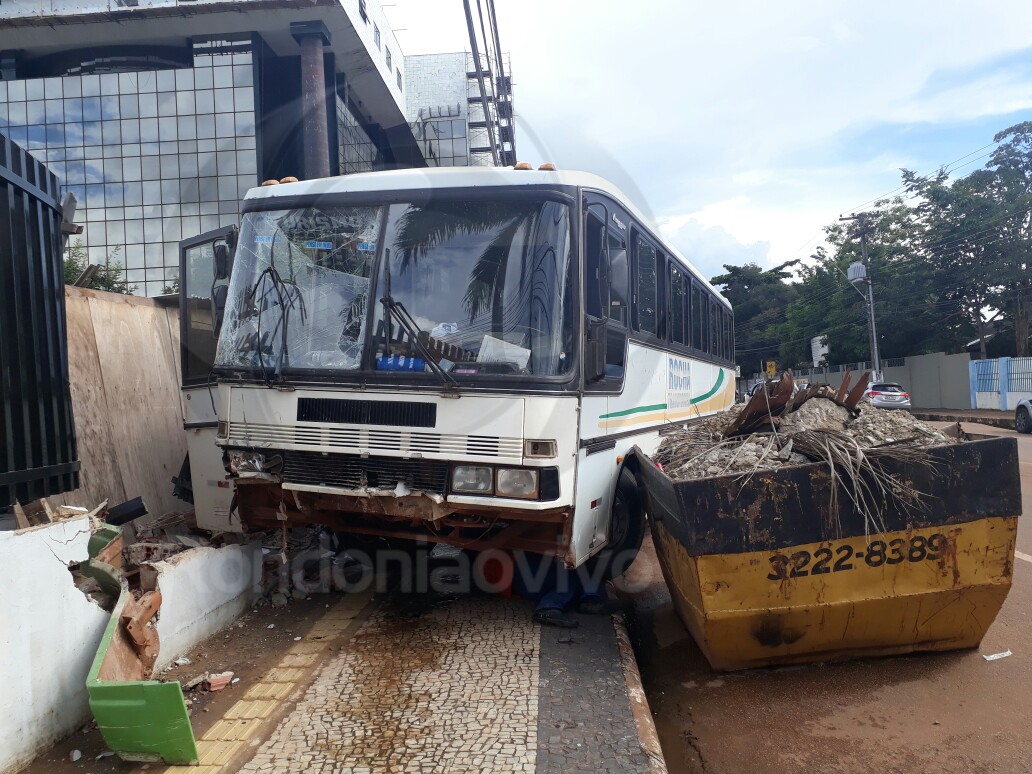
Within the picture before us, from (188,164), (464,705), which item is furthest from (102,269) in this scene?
(464,705)

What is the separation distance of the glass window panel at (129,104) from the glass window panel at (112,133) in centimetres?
39

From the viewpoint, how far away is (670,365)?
733 centimetres

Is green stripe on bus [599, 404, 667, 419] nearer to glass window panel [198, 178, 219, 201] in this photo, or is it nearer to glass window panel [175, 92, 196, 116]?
glass window panel [198, 178, 219, 201]

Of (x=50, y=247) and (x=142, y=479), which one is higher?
(x=50, y=247)

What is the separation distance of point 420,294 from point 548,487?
A: 143cm

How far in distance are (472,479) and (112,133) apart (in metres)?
20.8

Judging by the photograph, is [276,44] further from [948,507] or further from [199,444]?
[948,507]

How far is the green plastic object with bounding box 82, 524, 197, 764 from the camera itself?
311 cm

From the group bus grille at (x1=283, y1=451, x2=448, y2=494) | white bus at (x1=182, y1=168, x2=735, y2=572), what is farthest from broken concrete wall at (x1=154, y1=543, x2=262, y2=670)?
bus grille at (x1=283, y1=451, x2=448, y2=494)

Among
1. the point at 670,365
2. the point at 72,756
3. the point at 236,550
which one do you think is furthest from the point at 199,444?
the point at 670,365

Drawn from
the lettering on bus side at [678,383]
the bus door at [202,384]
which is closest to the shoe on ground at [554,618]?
the bus door at [202,384]

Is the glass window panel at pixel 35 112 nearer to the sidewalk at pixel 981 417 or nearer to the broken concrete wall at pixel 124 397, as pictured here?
the broken concrete wall at pixel 124 397

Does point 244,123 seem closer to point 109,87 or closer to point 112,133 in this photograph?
point 112,133

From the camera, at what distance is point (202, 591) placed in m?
4.81
